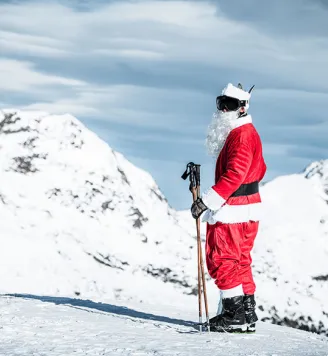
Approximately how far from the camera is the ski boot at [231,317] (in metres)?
6.97

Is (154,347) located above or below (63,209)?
below

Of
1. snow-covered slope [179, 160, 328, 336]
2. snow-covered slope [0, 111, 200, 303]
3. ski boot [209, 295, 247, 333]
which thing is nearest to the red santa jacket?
ski boot [209, 295, 247, 333]

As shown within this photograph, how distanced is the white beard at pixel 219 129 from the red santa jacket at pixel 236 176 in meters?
0.10

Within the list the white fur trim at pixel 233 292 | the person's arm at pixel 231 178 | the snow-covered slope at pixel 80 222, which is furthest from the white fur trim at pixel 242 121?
the snow-covered slope at pixel 80 222

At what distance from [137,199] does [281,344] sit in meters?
13.1

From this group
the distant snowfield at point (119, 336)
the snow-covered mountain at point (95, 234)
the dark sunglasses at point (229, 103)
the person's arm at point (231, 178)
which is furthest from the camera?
the snow-covered mountain at point (95, 234)

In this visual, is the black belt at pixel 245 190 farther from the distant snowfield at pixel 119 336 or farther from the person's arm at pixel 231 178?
the distant snowfield at pixel 119 336

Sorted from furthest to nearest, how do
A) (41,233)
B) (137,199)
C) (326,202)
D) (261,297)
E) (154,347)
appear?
(326,202), (137,199), (261,297), (41,233), (154,347)

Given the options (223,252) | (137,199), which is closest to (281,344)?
(223,252)

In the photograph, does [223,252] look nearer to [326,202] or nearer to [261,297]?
[261,297]

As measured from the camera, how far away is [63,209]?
17.4m

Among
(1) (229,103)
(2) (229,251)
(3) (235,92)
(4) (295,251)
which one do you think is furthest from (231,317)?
(4) (295,251)

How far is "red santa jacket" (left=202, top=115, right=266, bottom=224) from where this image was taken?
6781mm

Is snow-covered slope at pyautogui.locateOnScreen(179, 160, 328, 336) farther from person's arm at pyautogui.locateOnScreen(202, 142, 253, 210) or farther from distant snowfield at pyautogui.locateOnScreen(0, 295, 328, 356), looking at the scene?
person's arm at pyautogui.locateOnScreen(202, 142, 253, 210)
